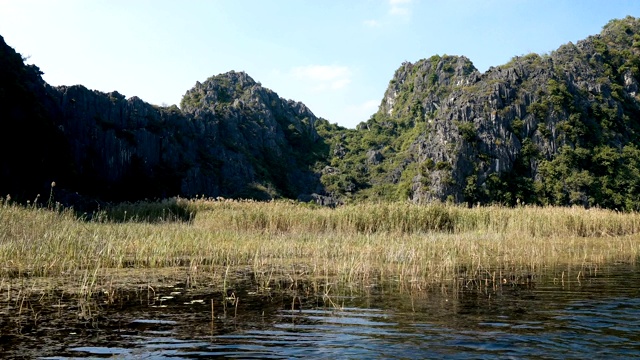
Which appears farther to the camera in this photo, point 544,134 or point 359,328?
point 544,134

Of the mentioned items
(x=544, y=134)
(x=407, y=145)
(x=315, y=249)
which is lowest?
(x=315, y=249)

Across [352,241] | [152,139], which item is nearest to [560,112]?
[152,139]

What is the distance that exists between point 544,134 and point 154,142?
73.4 metres

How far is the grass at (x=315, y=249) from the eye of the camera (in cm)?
1038

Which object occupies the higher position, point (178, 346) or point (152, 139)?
point (152, 139)

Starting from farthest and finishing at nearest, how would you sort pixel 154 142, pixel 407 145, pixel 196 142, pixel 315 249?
1. pixel 407 145
2. pixel 196 142
3. pixel 154 142
4. pixel 315 249

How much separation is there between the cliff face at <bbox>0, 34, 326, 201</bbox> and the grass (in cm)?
3069

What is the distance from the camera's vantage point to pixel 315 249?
14789 mm

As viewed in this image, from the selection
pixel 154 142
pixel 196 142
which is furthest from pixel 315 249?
pixel 196 142

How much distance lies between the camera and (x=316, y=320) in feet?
22.4

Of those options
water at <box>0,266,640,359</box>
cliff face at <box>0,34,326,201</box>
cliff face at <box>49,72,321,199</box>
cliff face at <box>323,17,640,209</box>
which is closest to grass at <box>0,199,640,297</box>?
water at <box>0,266,640,359</box>

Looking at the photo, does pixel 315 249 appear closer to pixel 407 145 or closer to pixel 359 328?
pixel 359 328

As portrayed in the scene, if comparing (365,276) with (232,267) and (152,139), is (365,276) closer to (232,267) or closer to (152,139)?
(232,267)

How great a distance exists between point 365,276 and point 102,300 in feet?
16.7
